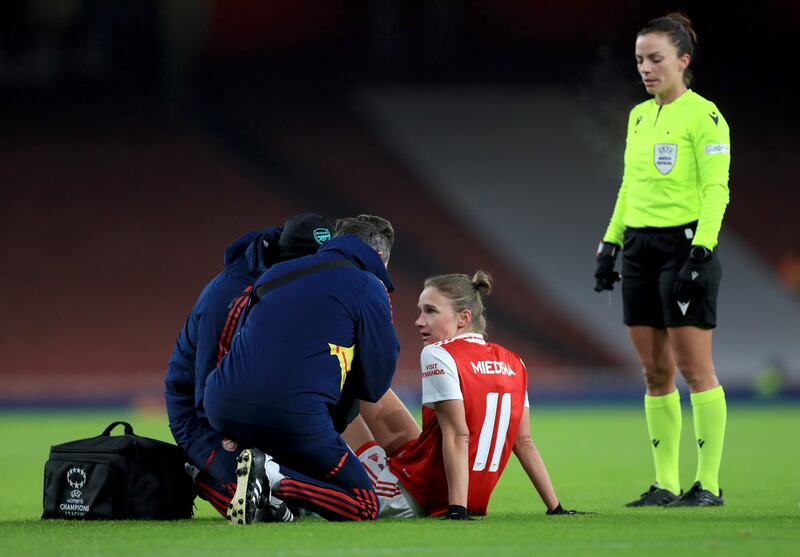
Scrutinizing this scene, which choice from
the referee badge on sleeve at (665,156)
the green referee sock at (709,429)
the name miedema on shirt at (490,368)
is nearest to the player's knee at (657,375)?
the green referee sock at (709,429)

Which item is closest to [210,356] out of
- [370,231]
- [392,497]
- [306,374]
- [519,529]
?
[306,374]

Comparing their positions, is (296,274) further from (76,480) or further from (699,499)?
(699,499)

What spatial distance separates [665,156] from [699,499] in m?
1.63

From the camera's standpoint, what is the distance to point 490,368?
5.63 meters

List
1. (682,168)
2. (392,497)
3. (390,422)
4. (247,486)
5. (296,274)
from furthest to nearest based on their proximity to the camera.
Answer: (682,168) < (390,422) < (392,497) < (296,274) < (247,486)

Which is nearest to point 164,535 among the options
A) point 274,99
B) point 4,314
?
point 4,314

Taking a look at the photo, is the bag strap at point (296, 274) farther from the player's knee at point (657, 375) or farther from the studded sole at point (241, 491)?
the player's knee at point (657, 375)

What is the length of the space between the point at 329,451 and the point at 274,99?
1838 cm

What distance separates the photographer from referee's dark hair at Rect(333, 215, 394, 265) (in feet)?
17.9

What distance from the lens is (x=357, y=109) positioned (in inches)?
916

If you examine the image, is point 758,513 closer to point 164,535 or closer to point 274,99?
point 164,535

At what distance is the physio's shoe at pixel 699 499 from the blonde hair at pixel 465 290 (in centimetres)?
132

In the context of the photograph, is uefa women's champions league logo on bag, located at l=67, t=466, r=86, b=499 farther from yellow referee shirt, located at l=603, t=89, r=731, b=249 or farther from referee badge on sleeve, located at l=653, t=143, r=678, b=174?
referee badge on sleeve, located at l=653, t=143, r=678, b=174

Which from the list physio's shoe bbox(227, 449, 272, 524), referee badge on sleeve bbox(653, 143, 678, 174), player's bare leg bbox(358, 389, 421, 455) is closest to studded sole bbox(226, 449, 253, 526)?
physio's shoe bbox(227, 449, 272, 524)
